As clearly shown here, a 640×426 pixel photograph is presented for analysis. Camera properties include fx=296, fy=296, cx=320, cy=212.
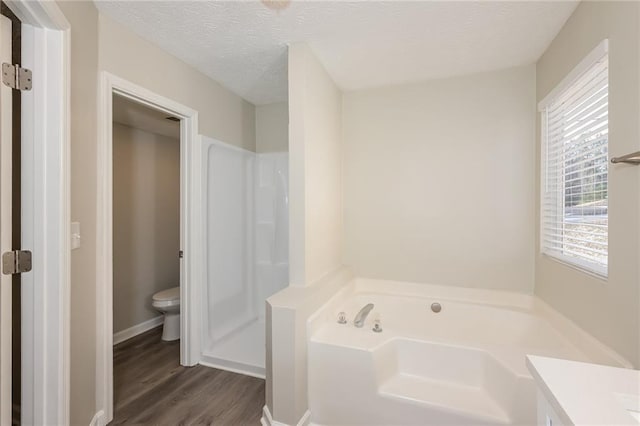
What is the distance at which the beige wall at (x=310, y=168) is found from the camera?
73.2 inches

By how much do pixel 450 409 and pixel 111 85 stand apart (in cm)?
248

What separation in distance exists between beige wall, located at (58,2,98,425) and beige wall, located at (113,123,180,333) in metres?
1.52

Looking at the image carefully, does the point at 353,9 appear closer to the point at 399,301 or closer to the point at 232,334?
the point at 399,301

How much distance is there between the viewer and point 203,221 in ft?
7.96

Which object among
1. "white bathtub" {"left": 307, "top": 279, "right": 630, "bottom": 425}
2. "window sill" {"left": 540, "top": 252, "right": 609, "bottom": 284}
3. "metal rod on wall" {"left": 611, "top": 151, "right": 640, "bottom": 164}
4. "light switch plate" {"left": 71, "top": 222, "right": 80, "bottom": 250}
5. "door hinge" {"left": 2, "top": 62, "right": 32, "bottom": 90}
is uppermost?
"door hinge" {"left": 2, "top": 62, "right": 32, "bottom": 90}

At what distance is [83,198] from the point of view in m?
1.50

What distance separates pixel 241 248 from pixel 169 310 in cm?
86

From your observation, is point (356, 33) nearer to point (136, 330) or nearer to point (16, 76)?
point (16, 76)

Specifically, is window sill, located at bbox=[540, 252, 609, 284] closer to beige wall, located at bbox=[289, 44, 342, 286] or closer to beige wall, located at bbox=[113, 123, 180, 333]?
beige wall, located at bbox=[289, 44, 342, 286]

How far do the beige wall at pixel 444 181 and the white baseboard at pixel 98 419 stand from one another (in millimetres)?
1932

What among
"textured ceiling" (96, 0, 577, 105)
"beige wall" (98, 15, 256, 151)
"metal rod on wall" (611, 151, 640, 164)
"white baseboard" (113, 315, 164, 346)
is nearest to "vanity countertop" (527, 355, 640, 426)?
"metal rod on wall" (611, 151, 640, 164)

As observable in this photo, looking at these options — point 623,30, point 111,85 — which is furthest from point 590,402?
point 111,85

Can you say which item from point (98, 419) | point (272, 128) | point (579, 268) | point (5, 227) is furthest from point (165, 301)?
point (579, 268)

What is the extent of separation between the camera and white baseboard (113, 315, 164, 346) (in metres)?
2.80
